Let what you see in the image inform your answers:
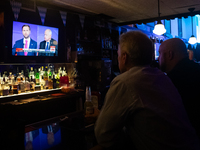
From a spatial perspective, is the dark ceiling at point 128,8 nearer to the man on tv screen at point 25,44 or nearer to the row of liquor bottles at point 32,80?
the man on tv screen at point 25,44

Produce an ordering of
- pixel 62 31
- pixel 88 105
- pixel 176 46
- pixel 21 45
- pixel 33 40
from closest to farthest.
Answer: pixel 88 105
pixel 176 46
pixel 21 45
pixel 33 40
pixel 62 31

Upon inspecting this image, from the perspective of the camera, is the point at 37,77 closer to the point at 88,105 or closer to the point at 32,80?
the point at 32,80

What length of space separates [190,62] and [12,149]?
1.73 metres

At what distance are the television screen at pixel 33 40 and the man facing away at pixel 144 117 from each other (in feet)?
10.0

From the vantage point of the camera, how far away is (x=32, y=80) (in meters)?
3.94

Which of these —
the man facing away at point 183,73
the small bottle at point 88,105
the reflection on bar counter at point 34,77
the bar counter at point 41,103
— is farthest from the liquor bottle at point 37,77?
the man facing away at point 183,73

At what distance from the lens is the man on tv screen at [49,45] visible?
4.06m

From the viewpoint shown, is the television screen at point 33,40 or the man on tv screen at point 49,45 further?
the man on tv screen at point 49,45

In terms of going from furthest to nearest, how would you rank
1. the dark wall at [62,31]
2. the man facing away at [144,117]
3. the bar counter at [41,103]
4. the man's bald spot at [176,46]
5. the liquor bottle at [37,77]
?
the liquor bottle at [37,77] < the dark wall at [62,31] < the bar counter at [41,103] < the man's bald spot at [176,46] < the man facing away at [144,117]

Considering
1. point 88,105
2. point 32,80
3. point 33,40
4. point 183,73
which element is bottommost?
point 88,105

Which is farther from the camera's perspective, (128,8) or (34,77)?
(128,8)

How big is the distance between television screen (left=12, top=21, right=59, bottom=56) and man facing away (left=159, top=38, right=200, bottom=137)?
9.05 ft

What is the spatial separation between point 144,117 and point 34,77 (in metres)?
3.53

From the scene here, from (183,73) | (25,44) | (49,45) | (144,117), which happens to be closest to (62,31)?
(49,45)
